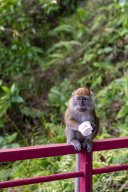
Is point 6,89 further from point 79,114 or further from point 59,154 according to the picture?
point 59,154

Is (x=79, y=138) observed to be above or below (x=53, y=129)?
below

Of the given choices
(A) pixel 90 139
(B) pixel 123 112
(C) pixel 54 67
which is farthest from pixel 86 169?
Result: (C) pixel 54 67

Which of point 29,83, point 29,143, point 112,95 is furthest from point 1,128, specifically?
point 112,95

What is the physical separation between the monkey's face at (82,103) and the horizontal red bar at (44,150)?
566 millimetres

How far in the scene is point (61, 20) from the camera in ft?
32.8

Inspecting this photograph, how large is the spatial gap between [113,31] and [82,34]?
0.76 m

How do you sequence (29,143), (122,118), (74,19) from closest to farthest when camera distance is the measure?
(122,118), (29,143), (74,19)

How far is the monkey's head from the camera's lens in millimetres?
3670

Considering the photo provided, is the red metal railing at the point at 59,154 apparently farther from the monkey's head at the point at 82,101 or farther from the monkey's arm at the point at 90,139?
the monkey's head at the point at 82,101

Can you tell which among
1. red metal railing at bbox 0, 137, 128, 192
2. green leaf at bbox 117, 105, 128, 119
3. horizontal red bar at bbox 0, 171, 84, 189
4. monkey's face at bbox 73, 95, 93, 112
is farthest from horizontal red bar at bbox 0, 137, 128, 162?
green leaf at bbox 117, 105, 128, 119

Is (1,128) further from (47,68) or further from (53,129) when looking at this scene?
(47,68)

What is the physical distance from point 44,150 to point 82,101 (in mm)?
879

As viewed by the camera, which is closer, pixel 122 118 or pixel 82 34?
pixel 122 118

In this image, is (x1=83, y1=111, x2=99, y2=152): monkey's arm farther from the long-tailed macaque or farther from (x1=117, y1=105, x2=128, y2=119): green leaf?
(x1=117, y1=105, x2=128, y2=119): green leaf
